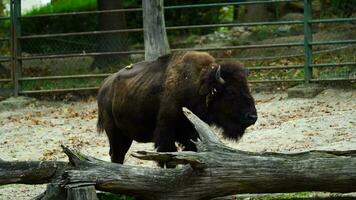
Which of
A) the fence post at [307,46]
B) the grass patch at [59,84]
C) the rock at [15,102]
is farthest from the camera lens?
the grass patch at [59,84]

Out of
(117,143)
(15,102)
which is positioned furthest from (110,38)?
(117,143)

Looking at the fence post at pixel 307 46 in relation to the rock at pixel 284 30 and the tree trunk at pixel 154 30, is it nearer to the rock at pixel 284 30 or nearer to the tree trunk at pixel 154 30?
the tree trunk at pixel 154 30

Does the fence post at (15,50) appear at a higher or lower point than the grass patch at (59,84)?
higher

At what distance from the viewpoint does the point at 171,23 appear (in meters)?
20.9

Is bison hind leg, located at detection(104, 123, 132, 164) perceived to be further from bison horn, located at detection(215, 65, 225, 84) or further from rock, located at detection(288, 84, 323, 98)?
rock, located at detection(288, 84, 323, 98)

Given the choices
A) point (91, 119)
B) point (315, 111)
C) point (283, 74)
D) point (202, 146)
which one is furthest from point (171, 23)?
point (202, 146)

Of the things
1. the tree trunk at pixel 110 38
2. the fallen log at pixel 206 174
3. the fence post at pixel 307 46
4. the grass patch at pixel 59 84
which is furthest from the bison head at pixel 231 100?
the tree trunk at pixel 110 38

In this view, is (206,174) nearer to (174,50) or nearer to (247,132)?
(247,132)

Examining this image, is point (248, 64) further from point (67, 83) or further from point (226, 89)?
point (226, 89)

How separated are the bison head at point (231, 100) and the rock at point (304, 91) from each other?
644 cm

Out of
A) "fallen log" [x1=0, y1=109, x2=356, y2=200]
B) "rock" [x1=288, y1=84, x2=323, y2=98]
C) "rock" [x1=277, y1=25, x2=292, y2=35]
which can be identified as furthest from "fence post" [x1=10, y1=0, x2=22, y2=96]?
"fallen log" [x1=0, y1=109, x2=356, y2=200]

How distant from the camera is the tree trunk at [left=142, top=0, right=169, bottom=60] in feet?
40.6

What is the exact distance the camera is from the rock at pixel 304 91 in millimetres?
14656

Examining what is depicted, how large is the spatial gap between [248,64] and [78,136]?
5917 mm
